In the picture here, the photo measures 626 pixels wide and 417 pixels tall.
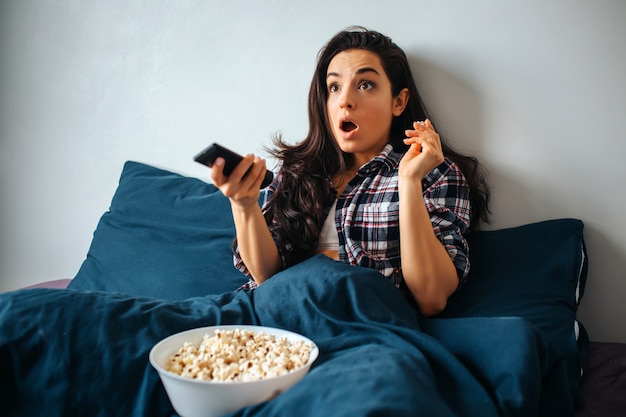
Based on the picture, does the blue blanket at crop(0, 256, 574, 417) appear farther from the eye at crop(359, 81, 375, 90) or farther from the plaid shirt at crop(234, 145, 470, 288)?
the eye at crop(359, 81, 375, 90)

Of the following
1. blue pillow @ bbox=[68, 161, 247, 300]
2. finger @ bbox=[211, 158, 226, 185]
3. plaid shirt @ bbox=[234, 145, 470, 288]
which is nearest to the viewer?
finger @ bbox=[211, 158, 226, 185]

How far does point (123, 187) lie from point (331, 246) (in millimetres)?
801

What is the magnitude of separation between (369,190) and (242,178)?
1.31ft

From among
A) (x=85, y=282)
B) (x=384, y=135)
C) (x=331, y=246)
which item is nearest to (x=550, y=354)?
(x=331, y=246)

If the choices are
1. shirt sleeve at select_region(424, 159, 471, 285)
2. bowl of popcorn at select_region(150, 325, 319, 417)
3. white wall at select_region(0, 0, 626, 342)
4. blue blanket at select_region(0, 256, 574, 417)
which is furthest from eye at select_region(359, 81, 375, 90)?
bowl of popcorn at select_region(150, 325, 319, 417)

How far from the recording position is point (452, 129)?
152 cm

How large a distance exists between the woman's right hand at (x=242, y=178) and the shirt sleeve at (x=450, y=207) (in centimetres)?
43

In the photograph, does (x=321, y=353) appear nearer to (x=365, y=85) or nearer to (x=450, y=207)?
(x=450, y=207)

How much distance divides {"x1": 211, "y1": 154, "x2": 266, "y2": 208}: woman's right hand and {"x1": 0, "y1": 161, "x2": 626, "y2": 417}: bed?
0.61 ft

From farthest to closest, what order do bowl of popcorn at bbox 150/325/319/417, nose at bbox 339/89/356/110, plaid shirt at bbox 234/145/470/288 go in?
nose at bbox 339/89/356/110, plaid shirt at bbox 234/145/470/288, bowl of popcorn at bbox 150/325/319/417

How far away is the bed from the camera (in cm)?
81

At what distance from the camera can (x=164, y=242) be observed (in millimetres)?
1660

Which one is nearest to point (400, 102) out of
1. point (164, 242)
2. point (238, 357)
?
point (164, 242)

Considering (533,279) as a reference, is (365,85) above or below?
above
